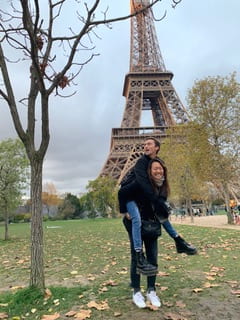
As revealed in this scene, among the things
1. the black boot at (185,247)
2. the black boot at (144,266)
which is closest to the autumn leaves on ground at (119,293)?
the black boot at (144,266)

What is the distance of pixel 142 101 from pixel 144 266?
140 ft

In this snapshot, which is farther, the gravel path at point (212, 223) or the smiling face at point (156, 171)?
the gravel path at point (212, 223)

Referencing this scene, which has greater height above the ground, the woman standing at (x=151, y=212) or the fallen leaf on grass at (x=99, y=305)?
the woman standing at (x=151, y=212)

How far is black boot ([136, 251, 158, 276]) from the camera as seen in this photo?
3568mm

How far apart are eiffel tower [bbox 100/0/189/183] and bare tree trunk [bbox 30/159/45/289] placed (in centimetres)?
3457

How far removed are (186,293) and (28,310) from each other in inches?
74.3

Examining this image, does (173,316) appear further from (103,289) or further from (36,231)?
(36,231)

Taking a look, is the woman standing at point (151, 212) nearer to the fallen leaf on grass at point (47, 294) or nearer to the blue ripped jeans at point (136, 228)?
the blue ripped jeans at point (136, 228)

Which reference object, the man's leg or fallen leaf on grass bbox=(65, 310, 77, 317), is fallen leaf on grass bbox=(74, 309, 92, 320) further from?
the man's leg

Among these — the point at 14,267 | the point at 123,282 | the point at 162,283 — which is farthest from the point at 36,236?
the point at 14,267

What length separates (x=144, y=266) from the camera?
11.8 feet

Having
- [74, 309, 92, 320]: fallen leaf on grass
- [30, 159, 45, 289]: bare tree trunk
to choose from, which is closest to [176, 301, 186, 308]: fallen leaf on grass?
[74, 309, 92, 320]: fallen leaf on grass

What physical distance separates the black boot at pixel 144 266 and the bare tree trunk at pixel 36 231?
1.39m

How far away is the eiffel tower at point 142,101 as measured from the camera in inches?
1640
